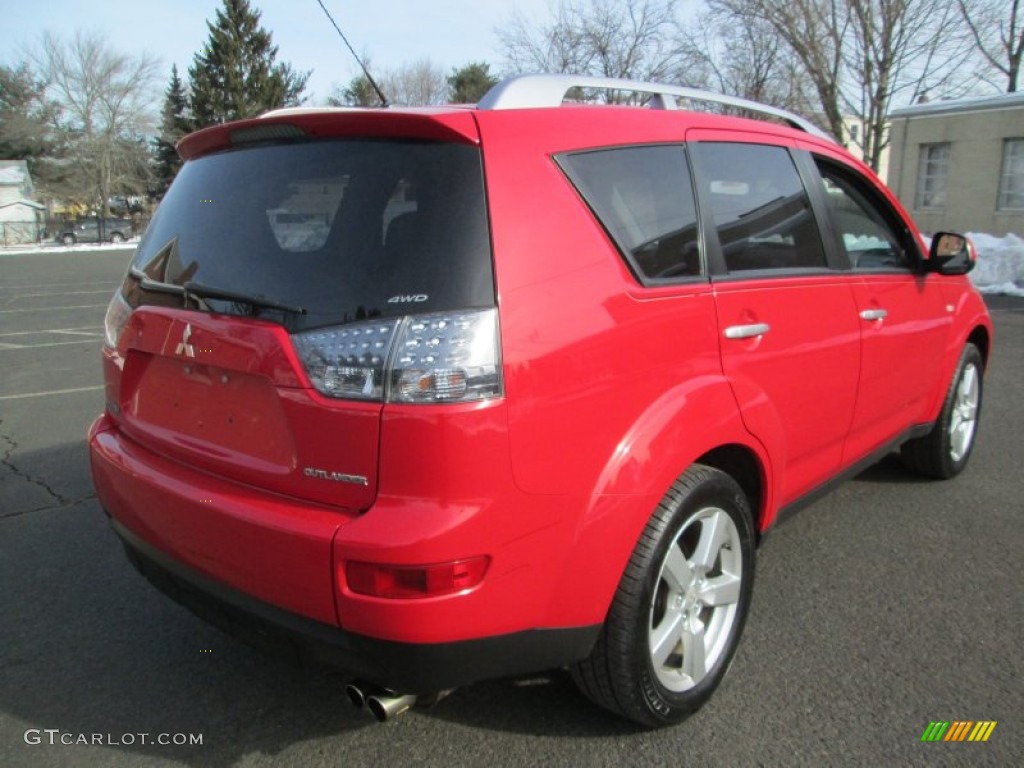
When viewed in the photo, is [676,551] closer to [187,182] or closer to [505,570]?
[505,570]

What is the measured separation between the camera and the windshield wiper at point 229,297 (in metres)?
2.03

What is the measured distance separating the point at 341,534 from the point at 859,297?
2.40m

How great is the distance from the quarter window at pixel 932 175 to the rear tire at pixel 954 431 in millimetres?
20459

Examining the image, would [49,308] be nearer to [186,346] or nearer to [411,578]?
[186,346]

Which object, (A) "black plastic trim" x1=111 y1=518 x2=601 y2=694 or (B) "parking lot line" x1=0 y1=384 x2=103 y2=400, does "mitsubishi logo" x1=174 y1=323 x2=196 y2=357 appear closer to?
(A) "black plastic trim" x1=111 y1=518 x2=601 y2=694

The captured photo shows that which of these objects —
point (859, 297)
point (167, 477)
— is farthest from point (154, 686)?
point (859, 297)

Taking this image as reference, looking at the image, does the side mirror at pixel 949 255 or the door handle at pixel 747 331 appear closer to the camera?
the door handle at pixel 747 331

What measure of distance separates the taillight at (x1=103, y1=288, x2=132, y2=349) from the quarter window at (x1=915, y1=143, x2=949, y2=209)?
78.9 feet

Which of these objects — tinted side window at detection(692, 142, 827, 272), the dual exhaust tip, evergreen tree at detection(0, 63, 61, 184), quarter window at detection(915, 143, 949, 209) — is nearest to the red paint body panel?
the dual exhaust tip

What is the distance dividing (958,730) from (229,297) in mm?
2469

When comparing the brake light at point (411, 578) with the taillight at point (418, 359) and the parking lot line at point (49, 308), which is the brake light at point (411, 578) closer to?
the taillight at point (418, 359)

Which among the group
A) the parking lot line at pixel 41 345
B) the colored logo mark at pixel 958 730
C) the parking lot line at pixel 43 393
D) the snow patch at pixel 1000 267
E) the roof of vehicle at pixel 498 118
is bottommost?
the parking lot line at pixel 41 345

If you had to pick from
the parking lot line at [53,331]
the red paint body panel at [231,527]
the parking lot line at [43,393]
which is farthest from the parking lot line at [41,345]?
the red paint body panel at [231,527]

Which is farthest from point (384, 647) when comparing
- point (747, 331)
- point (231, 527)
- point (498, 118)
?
point (747, 331)
